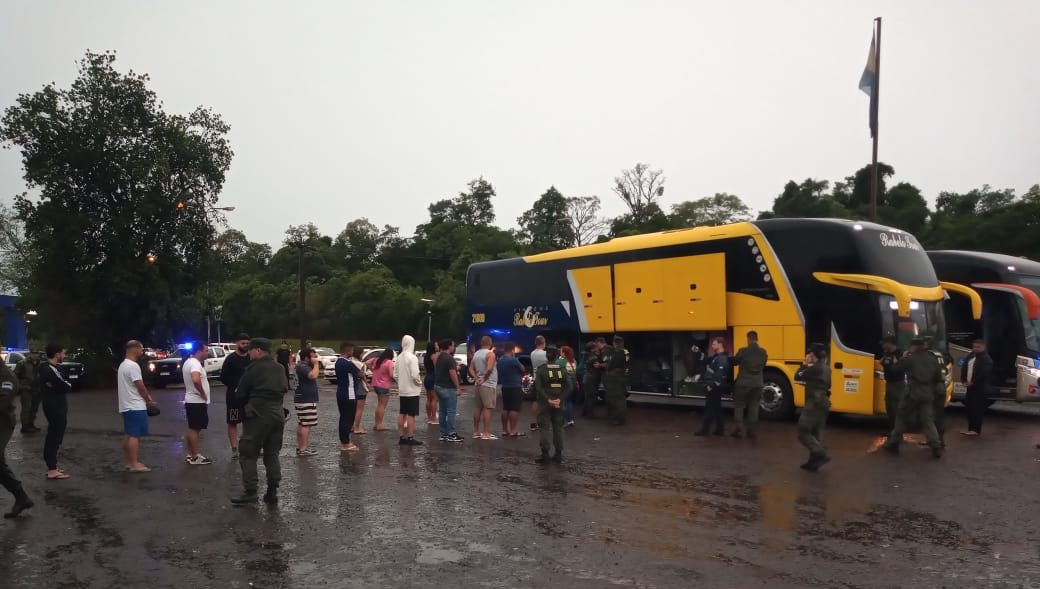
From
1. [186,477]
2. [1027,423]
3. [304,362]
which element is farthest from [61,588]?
[1027,423]

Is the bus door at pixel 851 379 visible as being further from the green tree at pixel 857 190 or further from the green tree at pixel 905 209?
the green tree at pixel 857 190

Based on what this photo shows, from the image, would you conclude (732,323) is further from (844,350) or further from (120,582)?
(120,582)

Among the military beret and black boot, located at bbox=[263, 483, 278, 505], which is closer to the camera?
black boot, located at bbox=[263, 483, 278, 505]

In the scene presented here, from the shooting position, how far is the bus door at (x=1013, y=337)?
1750 cm

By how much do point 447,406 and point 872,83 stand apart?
17.4 meters

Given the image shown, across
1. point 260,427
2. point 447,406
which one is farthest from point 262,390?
point 447,406

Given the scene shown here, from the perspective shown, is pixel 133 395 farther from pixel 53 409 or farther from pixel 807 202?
pixel 807 202

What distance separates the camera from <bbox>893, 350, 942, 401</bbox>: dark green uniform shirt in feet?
39.0

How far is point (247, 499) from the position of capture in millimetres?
8633

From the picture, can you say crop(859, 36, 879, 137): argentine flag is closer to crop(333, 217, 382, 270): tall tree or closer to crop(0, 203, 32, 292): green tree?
crop(0, 203, 32, 292): green tree


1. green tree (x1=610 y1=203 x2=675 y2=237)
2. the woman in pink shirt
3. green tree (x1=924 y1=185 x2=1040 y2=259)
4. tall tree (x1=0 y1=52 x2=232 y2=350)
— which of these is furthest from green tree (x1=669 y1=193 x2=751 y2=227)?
the woman in pink shirt

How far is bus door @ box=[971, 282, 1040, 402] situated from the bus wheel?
543 centimetres

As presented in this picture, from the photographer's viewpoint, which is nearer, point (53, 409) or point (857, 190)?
point (53, 409)

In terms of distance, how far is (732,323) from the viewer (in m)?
16.9
